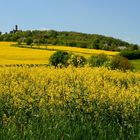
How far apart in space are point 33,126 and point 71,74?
722 cm

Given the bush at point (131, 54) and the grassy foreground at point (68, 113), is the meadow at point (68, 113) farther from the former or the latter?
the bush at point (131, 54)

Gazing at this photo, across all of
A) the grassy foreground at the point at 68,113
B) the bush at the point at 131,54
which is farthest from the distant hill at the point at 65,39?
the grassy foreground at the point at 68,113

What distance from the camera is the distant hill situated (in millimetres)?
78125

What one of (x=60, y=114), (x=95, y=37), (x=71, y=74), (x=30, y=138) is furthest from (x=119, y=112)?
(x=95, y=37)

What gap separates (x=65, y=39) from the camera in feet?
289

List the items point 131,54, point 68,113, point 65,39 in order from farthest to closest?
point 65,39
point 131,54
point 68,113

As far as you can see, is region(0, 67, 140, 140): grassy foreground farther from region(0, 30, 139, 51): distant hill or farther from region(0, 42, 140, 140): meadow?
region(0, 30, 139, 51): distant hill

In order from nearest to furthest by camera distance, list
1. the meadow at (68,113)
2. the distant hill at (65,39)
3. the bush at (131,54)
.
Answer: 1. the meadow at (68,113)
2. the bush at (131,54)
3. the distant hill at (65,39)

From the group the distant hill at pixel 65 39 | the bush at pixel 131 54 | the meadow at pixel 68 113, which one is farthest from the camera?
the distant hill at pixel 65 39

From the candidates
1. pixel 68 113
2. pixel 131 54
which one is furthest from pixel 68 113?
pixel 131 54

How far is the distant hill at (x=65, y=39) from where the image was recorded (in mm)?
78125

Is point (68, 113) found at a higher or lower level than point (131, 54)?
higher

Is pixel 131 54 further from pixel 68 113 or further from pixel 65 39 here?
pixel 68 113

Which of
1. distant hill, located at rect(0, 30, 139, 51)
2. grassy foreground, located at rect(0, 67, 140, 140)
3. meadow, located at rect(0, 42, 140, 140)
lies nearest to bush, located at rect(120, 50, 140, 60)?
distant hill, located at rect(0, 30, 139, 51)
